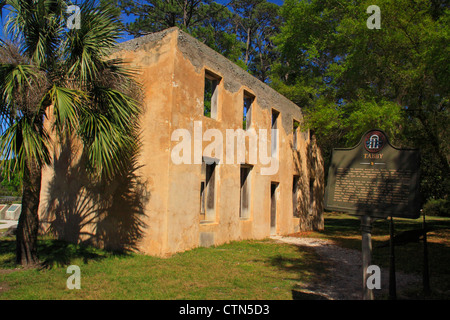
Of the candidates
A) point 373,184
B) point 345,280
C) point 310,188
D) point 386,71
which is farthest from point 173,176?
point 310,188

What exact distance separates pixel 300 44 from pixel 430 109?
810cm

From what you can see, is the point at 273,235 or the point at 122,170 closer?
the point at 122,170

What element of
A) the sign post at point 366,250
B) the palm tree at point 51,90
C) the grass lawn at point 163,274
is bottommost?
the grass lawn at point 163,274

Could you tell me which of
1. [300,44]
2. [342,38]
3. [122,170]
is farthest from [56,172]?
[300,44]

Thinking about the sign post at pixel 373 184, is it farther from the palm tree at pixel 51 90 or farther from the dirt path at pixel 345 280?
the palm tree at pixel 51 90

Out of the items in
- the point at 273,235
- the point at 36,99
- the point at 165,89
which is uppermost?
the point at 165,89

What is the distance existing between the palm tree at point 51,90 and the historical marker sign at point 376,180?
4528 mm

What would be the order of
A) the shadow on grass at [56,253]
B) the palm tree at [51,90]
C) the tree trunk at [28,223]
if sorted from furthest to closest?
the shadow on grass at [56,253], the tree trunk at [28,223], the palm tree at [51,90]

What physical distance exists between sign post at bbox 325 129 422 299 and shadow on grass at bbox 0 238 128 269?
19.7ft

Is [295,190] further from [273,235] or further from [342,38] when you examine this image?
[342,38]

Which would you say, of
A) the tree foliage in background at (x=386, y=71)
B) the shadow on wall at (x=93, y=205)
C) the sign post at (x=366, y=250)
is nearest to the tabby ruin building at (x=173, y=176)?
the shadow on wall at (x=93, y=205)

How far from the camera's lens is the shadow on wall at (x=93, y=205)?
9.23 m

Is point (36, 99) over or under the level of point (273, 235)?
over
